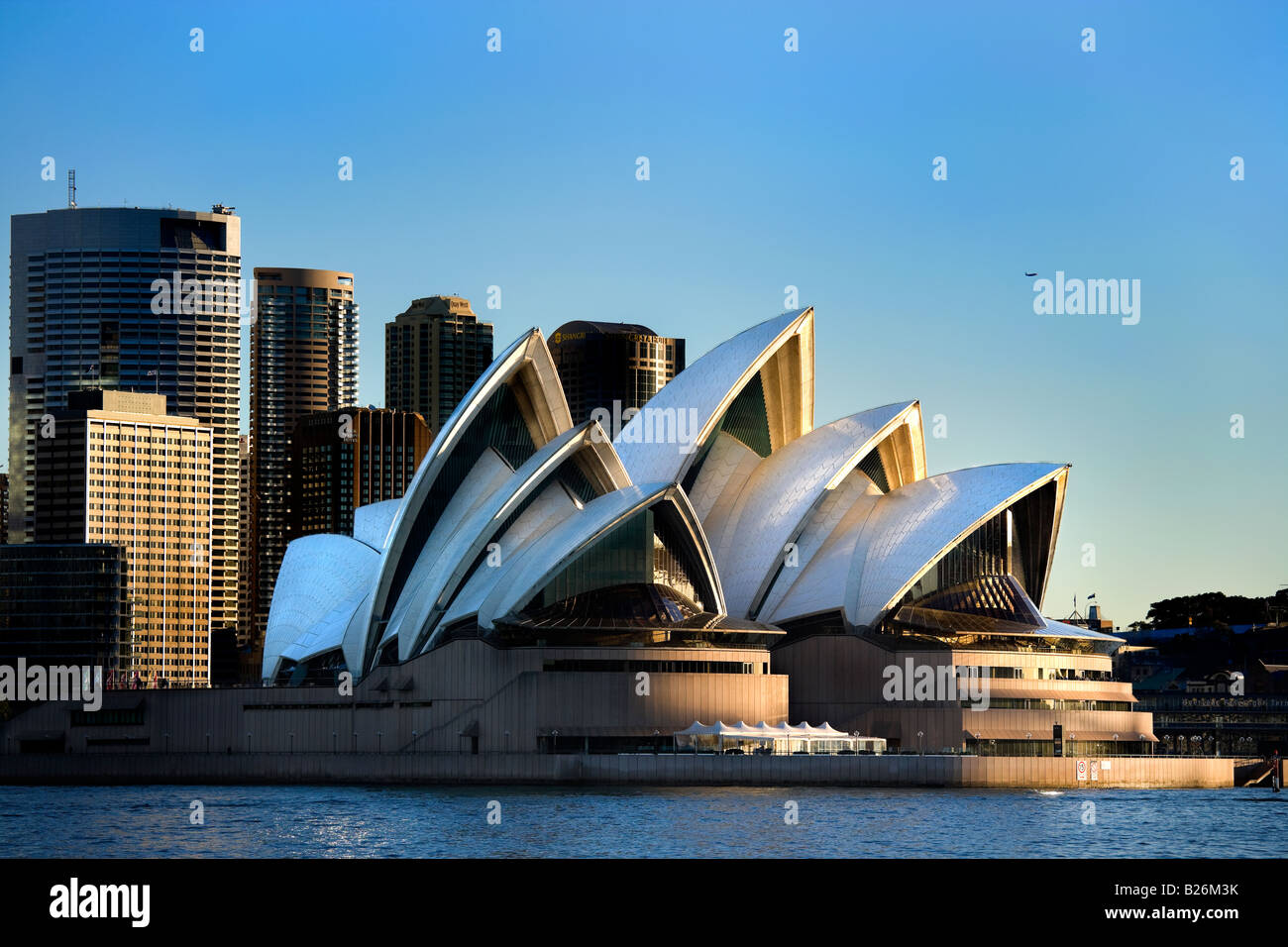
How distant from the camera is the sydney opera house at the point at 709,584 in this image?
269ft

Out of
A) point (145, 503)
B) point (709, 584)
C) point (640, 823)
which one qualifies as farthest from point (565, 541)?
point (145, 503)

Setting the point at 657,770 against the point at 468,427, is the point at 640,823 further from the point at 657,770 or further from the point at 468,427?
the point at 468,427

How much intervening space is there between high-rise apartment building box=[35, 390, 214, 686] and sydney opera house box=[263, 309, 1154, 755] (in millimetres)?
90632

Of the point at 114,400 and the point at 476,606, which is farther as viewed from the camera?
the point at 114,400

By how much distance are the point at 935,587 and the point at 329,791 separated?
30402 mm

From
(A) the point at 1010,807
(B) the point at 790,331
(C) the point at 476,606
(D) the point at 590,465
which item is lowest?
(A) the point at 1010,807

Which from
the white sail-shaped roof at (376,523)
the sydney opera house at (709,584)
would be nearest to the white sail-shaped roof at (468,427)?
the sydney opera house at (709,584)

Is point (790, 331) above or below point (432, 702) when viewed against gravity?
above

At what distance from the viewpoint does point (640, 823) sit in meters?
57.2

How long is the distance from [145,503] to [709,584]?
109173 mm
